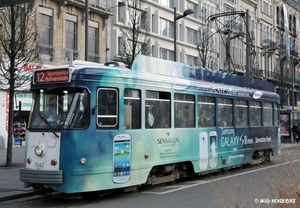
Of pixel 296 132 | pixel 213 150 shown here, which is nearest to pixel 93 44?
pixel 296 132

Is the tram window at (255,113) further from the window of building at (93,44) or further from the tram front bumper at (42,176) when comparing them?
the window of building at (93,44)

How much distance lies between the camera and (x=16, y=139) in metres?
25.1

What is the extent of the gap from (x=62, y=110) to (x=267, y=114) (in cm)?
1016

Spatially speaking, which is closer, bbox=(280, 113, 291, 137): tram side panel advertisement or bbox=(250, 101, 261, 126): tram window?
bbox=(250, 101, 261, 126): tram window

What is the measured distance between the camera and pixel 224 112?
558 inches

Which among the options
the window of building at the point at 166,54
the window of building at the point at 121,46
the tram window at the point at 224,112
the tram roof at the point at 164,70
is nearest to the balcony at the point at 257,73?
the window of building at the point at 166,54

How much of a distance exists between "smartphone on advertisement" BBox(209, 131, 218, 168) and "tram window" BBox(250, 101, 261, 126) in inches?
116

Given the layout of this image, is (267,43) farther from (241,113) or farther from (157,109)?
(157,109)

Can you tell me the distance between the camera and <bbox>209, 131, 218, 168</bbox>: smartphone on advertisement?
13.2 metres

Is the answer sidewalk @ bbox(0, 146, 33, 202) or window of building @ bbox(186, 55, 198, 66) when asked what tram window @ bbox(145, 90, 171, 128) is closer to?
sidewalk @ bbox(0, 146, 33, 202)

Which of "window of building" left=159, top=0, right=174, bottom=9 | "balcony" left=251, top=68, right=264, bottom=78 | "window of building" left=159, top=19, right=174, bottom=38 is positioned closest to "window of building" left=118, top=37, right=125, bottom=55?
"window of building" left=159, top=19, right=174, bottom=38

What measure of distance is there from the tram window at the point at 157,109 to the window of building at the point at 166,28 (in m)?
26.7

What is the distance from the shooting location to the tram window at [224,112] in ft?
45.5

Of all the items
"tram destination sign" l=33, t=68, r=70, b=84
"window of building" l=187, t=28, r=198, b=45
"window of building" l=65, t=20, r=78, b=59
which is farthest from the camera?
"window of building" l=187, t=28, r=198, b=45
